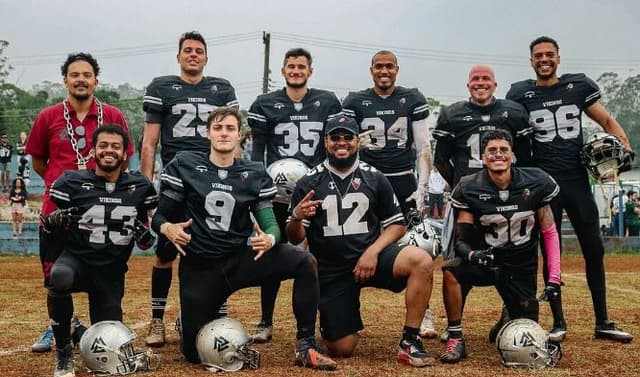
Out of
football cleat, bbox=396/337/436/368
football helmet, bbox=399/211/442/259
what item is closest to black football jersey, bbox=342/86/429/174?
football helmet, bbox=399/211/442/259

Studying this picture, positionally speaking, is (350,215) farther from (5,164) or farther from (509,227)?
(5,164)

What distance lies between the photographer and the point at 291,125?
23.6 feet

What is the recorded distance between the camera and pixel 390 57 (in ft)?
23.9

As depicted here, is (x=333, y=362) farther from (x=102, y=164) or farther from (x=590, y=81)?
(x=590, y=81)

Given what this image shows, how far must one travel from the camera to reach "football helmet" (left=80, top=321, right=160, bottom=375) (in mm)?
5422

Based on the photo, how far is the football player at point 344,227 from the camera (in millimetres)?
6191

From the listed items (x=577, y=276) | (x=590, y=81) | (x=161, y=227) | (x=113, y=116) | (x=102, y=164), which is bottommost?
(x=577, y=276)

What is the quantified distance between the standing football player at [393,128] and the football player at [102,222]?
91.6 inches

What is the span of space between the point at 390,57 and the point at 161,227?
280 centimetres

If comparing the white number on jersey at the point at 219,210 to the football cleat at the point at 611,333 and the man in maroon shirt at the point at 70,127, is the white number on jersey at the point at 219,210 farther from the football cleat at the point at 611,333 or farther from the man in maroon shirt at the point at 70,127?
the football cleat at the point at 611,333

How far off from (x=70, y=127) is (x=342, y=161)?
2253 mm

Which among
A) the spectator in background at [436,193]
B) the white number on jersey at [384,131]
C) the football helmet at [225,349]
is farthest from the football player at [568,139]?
the spectator in background at [436,193]

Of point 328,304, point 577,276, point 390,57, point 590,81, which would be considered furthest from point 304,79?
point 577,276

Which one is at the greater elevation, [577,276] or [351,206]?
[351,206]
